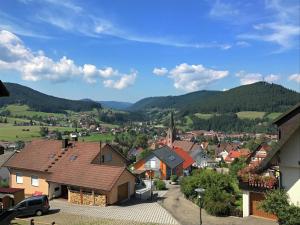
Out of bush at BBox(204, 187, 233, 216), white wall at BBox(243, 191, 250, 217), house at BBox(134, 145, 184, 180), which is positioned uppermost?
white wall at BBox(243, 191, 250, 217)

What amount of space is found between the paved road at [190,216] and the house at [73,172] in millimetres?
5117

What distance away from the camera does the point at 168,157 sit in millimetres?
75688

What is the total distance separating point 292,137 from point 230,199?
47.8ft

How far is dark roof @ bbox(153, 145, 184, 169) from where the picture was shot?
2899 inches

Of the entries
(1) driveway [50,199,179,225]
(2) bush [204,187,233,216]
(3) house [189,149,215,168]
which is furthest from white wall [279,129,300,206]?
(3) house [189,149,215,168]

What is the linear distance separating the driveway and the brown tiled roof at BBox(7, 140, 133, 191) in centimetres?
214

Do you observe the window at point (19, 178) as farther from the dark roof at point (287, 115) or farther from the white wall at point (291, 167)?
the white wall at point (291, 167)

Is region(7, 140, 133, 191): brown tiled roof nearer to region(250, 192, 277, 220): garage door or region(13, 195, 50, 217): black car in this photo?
region(13, 195, 50, 217): black car

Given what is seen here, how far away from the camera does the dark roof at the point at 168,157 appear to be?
73.6 meters

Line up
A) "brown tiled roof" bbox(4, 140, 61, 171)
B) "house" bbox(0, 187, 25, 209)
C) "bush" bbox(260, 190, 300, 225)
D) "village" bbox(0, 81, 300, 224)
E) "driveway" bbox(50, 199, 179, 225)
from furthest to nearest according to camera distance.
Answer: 1. "brown tiled roof" bbox(4, 140, 61, 171)
2. "house" bbox(0, 187, 25, 209)
3. "driveway" bbox(50, 199, 179, 225)
4. "village" bbox(0, 81, 300, 224)
5. "bush" bbox(260, 190, 300, 225)

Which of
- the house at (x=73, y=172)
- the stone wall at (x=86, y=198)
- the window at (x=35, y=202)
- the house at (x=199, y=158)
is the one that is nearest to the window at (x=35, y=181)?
the house at (x=73, y=172)

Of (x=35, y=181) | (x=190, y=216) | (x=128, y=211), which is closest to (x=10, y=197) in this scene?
(x=35, y=181)

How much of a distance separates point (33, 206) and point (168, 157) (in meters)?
42.7

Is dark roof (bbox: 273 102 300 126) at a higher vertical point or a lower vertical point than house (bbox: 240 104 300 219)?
higher
